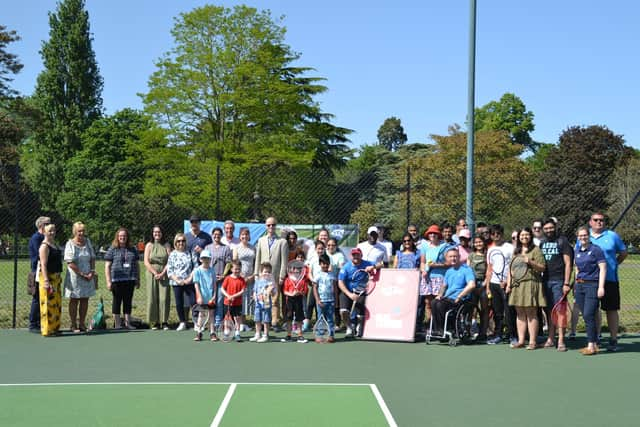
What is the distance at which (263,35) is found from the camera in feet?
107

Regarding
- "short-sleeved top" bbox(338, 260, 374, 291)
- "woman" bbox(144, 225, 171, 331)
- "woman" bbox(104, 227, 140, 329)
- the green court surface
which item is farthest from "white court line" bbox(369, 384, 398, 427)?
"woman" bbox(104, 227, 140, 329)

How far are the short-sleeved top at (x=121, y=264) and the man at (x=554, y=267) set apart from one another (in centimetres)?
663

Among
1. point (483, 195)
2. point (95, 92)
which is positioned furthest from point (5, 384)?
point (95, 92)

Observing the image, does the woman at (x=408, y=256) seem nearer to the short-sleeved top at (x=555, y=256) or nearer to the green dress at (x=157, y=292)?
the short-sleeved top at (x=555, y=256)

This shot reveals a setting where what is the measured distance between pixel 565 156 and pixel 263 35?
32.0 metres

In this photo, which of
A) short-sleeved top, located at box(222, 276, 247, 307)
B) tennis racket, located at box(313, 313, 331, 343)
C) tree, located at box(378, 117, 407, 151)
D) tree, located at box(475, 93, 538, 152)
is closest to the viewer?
tennis racket, located at box(313, 313, 331, 343)

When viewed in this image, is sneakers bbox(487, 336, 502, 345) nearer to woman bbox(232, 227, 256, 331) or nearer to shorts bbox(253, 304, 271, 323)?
shorts bbox(253, 304, 271, 323)

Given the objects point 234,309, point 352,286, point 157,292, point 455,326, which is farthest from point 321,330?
point 157,292

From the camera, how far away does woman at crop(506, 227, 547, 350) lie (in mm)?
10055

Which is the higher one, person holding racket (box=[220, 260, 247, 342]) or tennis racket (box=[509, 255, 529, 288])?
tennis racket (box=[509, 255, 529, 288])

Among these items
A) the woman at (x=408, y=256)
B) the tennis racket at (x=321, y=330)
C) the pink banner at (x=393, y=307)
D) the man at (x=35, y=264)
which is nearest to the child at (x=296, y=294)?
the tennis racket at (x=321, y=330)

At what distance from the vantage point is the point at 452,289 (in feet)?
34.7

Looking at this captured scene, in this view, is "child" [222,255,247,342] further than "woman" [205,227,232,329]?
No

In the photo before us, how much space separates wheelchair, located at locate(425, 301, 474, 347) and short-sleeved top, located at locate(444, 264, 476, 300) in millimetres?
193
